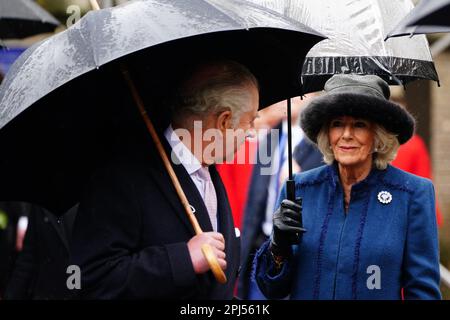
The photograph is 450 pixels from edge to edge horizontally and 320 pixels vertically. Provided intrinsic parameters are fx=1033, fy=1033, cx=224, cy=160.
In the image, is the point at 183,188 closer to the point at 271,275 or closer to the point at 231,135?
the point at 231,135

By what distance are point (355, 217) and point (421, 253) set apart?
0.33 metres

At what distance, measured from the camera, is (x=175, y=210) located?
3.71 metres

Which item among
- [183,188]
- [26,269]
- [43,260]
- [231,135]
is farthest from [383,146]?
[26,269]

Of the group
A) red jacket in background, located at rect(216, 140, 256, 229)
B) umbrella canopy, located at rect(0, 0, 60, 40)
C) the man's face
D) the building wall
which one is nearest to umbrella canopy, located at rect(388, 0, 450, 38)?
the man's face

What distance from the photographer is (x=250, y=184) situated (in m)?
6.98

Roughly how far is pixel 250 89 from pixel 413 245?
103 cm

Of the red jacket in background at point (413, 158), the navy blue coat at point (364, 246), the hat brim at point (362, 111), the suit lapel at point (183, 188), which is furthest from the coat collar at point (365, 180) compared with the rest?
the red jacket in background at point (413, 158)

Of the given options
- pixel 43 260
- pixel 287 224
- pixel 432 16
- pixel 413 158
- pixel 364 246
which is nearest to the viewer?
pixel 432 16

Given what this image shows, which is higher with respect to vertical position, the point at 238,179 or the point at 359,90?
the point at 238,179

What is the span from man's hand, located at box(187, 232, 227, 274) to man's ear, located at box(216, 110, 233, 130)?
45 cm

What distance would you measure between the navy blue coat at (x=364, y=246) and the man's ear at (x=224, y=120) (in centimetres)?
88

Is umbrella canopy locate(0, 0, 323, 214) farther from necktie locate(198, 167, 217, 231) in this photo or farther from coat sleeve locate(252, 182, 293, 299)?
coat sleeve locate(252, 182, 293, 299)

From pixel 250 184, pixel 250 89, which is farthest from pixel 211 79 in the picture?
pixel 250 184
